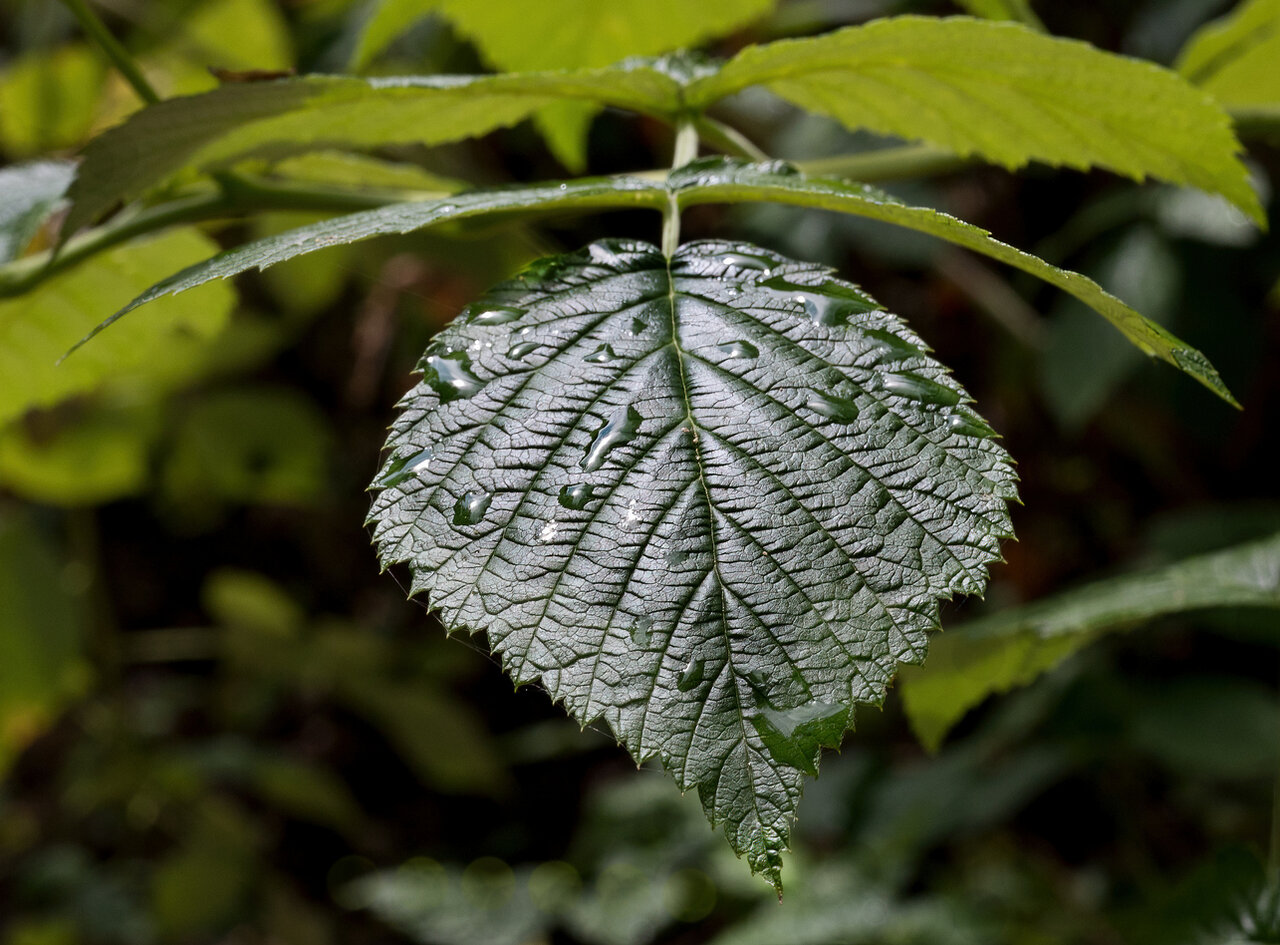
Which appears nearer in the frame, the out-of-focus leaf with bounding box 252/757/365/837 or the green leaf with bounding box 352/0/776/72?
the green leaf with bounding box 352/0/776/72

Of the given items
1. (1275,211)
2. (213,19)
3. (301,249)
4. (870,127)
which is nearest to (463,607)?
(301,249)

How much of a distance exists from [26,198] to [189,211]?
141mm

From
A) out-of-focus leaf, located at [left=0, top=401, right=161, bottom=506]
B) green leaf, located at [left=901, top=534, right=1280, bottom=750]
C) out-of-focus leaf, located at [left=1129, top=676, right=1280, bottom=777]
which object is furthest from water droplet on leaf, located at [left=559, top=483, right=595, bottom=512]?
out-of-focus leaf, located at [left=0, top=401, right=161, bottom=506]

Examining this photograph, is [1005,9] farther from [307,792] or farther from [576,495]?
[307,792]

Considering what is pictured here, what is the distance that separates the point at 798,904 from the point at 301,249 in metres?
1.35

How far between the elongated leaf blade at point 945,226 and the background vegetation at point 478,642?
0.24m

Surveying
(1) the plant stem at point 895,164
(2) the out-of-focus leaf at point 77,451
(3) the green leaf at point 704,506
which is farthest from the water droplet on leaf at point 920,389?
(2) the out-of-focus leaf at point 77,451

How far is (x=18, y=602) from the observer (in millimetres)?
2135

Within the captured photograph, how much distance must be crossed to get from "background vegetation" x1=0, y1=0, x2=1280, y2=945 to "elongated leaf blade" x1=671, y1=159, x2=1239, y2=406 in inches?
9.4

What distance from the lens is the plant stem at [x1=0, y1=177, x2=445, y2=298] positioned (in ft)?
2.14

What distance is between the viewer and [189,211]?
67 centimetres

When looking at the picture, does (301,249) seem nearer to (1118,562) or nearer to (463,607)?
(463,607)

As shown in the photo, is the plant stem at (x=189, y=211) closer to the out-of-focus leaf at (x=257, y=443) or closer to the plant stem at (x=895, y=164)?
the plant stem at (x=895, y=164)

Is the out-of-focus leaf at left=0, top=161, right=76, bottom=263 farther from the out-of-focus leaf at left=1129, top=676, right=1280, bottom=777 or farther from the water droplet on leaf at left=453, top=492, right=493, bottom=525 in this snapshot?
the out-of-focus leaf at left=1129, top=676, right=1280, bottom=777
